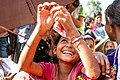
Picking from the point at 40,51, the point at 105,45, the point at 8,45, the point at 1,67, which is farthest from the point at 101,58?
the point at 105,45

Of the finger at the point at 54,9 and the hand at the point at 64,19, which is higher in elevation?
the finger at the point at 54,9

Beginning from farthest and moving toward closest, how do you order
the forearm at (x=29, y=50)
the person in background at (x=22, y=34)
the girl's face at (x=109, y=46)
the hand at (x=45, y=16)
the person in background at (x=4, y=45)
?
the girl's face at (x=109, y=46)
the person in background at (x=22, y=34)
the person in background at (x=4, y=45)
the forearm at (x=29, y=50)
the hand at (x=45, y=16)

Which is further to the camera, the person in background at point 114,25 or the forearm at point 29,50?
the forearm at point 29,50

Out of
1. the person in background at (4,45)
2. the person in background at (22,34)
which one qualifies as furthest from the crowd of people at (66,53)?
the person in background at (22,34)

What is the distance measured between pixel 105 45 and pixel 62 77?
9.03 feet

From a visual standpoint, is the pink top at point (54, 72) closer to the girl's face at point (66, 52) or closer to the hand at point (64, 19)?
the girl's face at point (66, 52)

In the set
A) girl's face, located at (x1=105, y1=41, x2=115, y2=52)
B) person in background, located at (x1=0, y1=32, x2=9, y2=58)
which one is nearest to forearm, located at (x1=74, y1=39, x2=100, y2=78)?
person in background, located at (x1=0, y1=32, x2=9, y2=58)

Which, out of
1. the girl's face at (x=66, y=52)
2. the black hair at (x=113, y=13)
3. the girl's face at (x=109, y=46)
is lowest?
the girl's face at (x=109, y=46)

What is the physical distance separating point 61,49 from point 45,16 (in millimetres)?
318

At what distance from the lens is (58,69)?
2.43 metres

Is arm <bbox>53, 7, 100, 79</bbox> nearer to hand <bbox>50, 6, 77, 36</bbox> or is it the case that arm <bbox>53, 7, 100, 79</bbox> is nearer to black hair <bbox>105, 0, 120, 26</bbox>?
hand <bbox>50, 6, 77, 36</bbox>

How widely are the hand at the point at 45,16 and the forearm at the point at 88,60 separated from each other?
234 millimetres

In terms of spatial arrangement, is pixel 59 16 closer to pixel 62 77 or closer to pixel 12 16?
pixel 62 77

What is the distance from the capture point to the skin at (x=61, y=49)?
2.02 m
